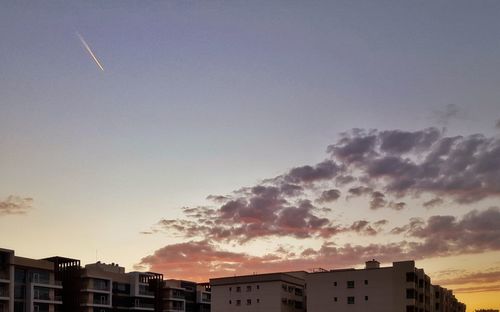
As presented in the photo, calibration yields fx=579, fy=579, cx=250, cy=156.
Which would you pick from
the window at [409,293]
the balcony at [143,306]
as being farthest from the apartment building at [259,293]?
the window at [409,293]

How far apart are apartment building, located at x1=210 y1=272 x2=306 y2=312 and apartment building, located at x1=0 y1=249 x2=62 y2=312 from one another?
33.0 metres

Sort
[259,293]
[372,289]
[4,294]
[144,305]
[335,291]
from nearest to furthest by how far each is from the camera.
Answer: [4,294], [372,289], [335,291], [259,293], [144,305]

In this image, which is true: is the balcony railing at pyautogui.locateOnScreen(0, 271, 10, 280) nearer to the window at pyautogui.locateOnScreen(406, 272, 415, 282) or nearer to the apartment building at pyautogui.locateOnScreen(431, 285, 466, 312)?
the window at pyautogui.locateOnScreen(406, 272, 415, 282)

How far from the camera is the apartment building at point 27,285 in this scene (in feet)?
321

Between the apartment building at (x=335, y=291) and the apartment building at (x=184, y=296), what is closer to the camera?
the apartment building at (x=335, y=291)

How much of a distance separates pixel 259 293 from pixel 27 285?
146ft

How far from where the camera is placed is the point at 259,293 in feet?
387

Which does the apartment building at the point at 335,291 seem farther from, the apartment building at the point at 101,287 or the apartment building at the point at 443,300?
the apartment building at the point at 101,287

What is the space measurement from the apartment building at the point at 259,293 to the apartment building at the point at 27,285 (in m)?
33.0

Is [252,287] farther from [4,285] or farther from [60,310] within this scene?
[4,285]

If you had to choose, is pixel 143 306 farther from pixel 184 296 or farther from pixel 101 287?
pixel 184 296

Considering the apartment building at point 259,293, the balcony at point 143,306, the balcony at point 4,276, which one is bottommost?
the balcony at point 143,306

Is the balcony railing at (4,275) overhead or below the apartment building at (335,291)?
overhead

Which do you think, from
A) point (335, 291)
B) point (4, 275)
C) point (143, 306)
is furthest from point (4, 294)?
point (335, 291)
